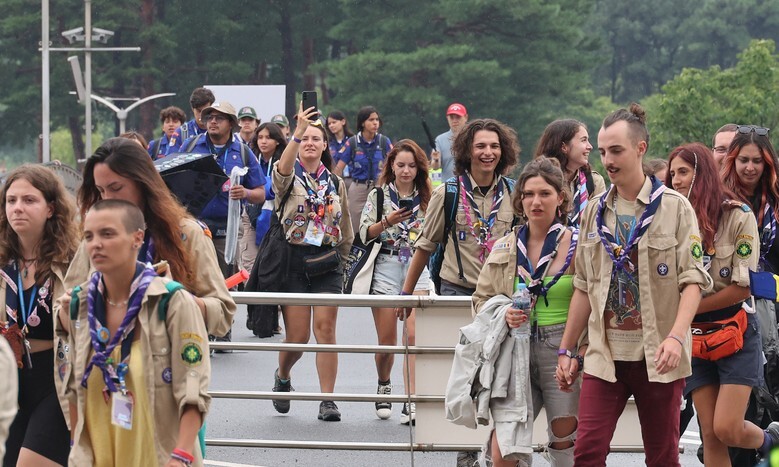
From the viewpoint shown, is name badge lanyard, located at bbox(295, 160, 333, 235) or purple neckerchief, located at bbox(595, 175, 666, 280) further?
name badge lanyard, located at bbox(295, 160, 333, 235)

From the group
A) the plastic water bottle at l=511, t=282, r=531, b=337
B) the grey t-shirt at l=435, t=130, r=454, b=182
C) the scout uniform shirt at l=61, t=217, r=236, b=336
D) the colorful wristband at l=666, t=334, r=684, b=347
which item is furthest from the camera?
the grey t-shirt at l=435, t=130, r=454, b=182

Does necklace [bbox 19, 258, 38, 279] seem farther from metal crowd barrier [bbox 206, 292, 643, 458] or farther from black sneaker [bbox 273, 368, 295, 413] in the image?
black sneaker [bbox 273, 368, 295, 413]

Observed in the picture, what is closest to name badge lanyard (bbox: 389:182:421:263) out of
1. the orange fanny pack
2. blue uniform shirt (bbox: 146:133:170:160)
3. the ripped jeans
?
blue uniform shirt (bbox: 146:133:170:160)

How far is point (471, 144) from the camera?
8227 mm

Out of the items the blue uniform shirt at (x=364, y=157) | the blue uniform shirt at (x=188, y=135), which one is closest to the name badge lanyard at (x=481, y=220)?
the blue uniform shirt at (x=188, y=135)

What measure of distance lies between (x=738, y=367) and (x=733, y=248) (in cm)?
58

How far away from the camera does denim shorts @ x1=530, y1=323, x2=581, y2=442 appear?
21.7ft

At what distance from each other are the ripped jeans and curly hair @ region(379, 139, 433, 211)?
3314 millimetres

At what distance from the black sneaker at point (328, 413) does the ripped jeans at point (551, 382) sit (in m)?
3.42

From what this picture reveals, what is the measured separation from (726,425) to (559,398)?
0.82 m

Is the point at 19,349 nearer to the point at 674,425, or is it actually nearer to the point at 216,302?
the point at 216,302

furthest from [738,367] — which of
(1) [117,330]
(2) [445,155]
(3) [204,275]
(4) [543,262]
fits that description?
(2) [445,155]

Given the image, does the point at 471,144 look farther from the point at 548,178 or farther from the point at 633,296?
the point at 633,296

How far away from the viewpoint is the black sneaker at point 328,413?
392 inches
